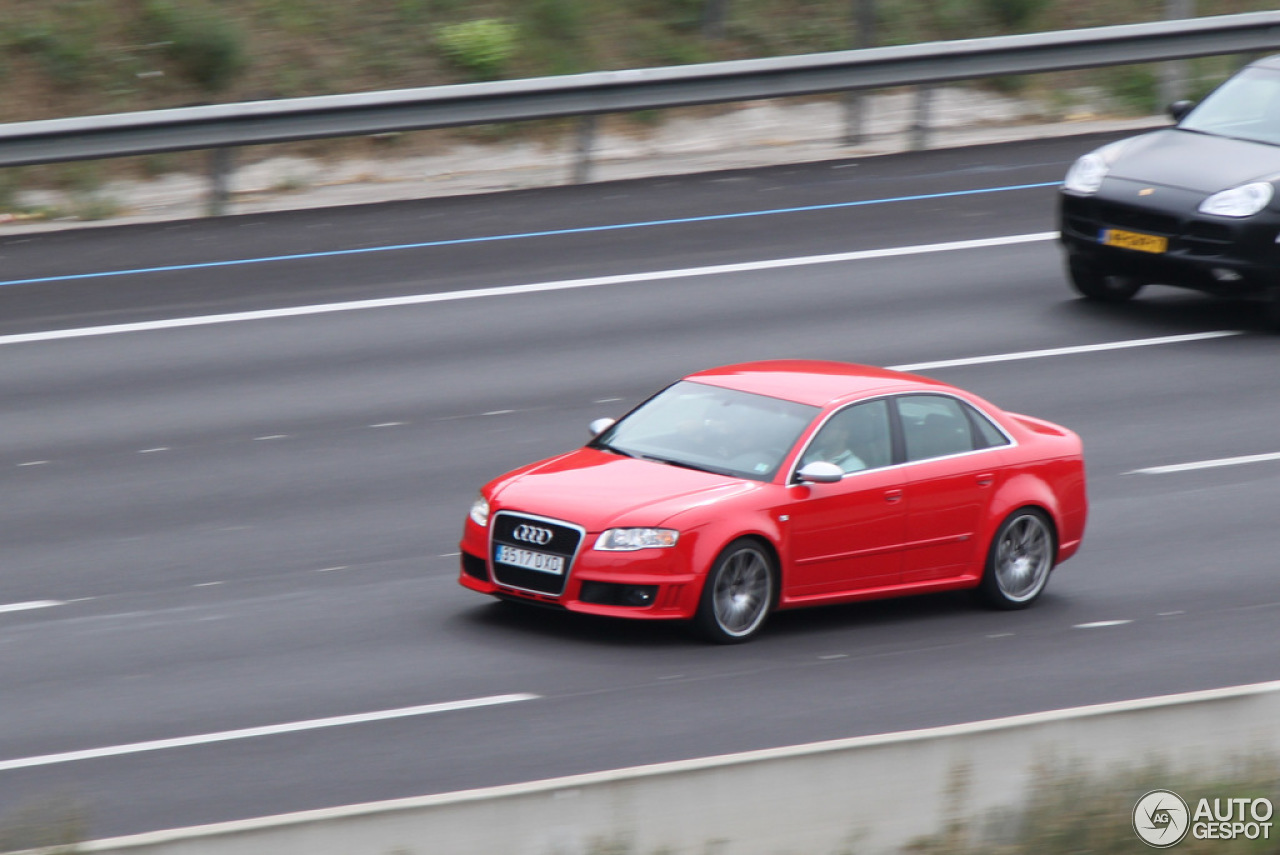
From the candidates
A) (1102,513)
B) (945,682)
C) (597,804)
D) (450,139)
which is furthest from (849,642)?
(450,139)

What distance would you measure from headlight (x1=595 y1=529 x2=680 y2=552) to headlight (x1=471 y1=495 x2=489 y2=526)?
80 centimetres

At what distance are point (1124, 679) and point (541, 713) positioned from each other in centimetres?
314

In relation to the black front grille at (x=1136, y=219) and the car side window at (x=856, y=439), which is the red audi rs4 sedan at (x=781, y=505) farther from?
the black front grille at (x=1136, y=219)

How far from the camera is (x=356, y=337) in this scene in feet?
55.7

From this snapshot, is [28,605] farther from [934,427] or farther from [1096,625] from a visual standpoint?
[1096,625]

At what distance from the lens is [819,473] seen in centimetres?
1091

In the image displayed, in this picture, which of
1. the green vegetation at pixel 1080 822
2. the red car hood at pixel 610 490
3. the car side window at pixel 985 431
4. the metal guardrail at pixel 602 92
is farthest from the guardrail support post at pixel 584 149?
the green vegetation at pixel 1080 822

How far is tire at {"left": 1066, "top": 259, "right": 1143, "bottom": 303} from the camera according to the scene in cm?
1855

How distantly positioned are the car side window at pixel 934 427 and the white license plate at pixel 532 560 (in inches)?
89.8

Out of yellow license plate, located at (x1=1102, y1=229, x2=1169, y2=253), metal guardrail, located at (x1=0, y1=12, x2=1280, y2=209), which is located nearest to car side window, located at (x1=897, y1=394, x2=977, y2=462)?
yellow license plate, located at (x1=1102, y1=229, x2=1169, y2=253)

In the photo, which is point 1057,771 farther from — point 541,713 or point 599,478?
point 599,478

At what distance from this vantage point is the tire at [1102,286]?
1855 cm

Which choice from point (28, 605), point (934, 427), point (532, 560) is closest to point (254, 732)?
point (532, 560)

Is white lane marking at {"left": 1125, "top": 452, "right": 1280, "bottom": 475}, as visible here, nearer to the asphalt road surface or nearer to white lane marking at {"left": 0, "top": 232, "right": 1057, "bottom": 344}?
the asphalt road surface
